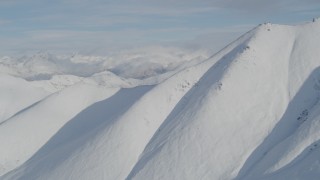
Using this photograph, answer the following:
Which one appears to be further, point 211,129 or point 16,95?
point 16,95

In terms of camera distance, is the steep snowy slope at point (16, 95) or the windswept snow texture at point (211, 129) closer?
the windswept snow texture at point (211, 129)

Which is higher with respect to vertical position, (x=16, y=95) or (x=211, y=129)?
(x=211, y=129)

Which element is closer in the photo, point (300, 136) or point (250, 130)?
point (300, 136)

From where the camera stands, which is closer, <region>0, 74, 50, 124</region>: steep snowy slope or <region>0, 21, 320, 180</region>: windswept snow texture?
<region>0, 21, 320, 180</region>: windswept snow texture

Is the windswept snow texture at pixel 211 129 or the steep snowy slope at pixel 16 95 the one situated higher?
the windswept snow texture at pixel 211 129

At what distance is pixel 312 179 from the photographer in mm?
60969

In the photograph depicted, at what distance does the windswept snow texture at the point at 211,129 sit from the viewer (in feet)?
256

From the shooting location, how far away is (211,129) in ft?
284

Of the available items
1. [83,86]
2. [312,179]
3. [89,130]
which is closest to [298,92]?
[312,179]

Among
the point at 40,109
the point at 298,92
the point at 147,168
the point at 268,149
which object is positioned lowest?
the point at 40,109

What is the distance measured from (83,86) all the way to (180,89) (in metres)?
41.3

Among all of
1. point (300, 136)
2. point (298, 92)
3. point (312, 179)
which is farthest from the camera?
point (298, 92)

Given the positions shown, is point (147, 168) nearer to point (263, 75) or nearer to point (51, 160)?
point (51, 160)

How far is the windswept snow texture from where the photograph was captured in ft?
256
